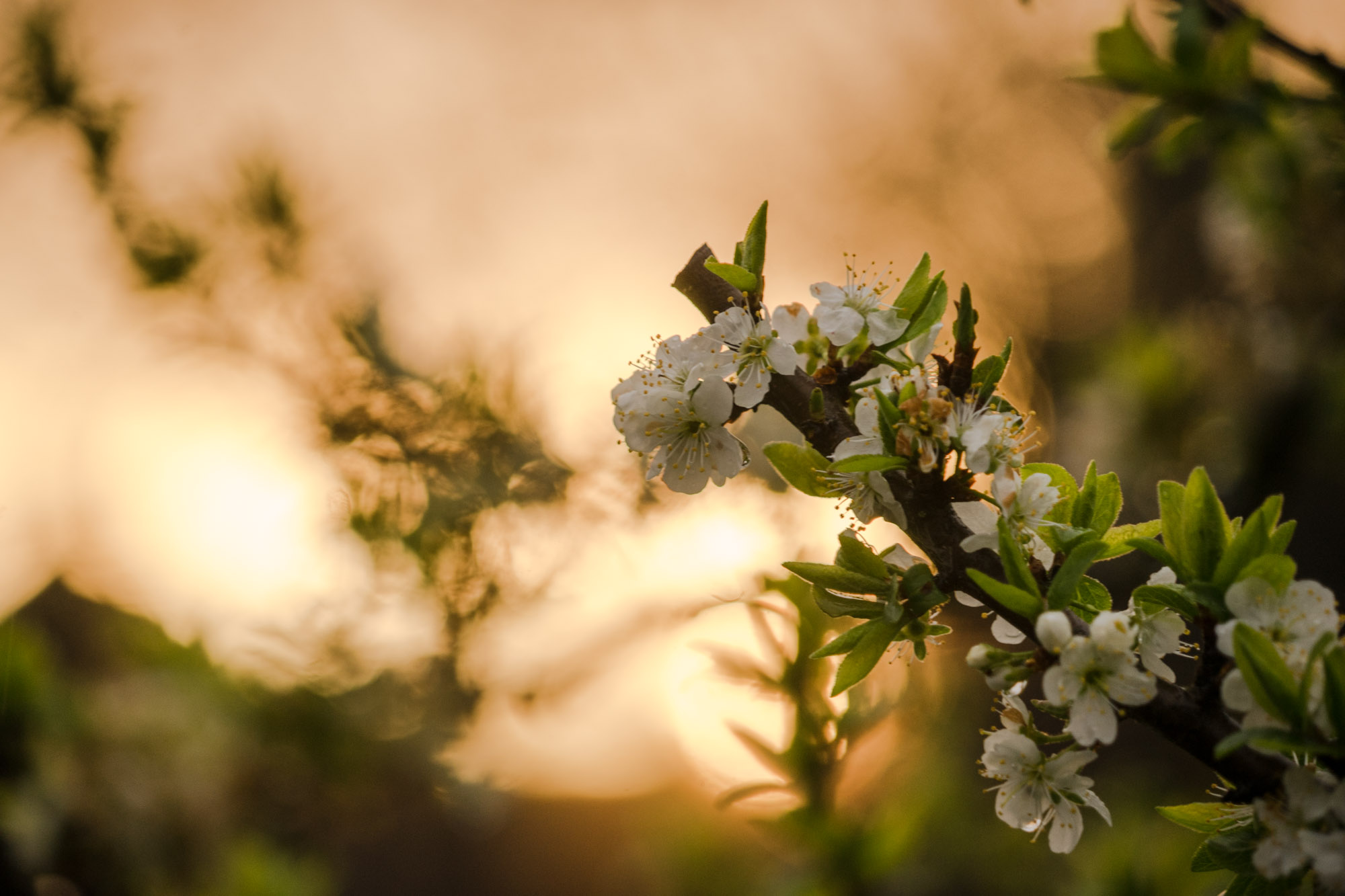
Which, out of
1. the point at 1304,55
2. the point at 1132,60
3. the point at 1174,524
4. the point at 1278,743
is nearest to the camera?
the point at 1278,743

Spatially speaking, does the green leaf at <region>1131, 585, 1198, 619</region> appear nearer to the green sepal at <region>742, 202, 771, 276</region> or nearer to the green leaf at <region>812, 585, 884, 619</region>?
the green leaf at <region>812, 585, 884, 619</region>

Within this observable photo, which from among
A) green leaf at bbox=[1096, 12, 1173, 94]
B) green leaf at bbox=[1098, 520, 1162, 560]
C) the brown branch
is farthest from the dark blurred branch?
the brown branch

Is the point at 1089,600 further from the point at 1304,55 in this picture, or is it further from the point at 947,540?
the point at 1304,55

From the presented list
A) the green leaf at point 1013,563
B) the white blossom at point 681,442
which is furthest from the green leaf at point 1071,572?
the white blossom at point 681,442

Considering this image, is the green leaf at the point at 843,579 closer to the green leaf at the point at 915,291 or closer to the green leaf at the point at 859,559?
the green leaf at the point at 859,559

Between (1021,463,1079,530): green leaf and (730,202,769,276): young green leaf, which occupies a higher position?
(730,202,769,276): young green leaf

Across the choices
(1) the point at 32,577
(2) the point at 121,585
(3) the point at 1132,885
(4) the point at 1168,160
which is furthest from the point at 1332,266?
(1) the point at 32,577

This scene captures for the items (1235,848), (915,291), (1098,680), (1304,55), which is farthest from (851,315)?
(1304,55)
